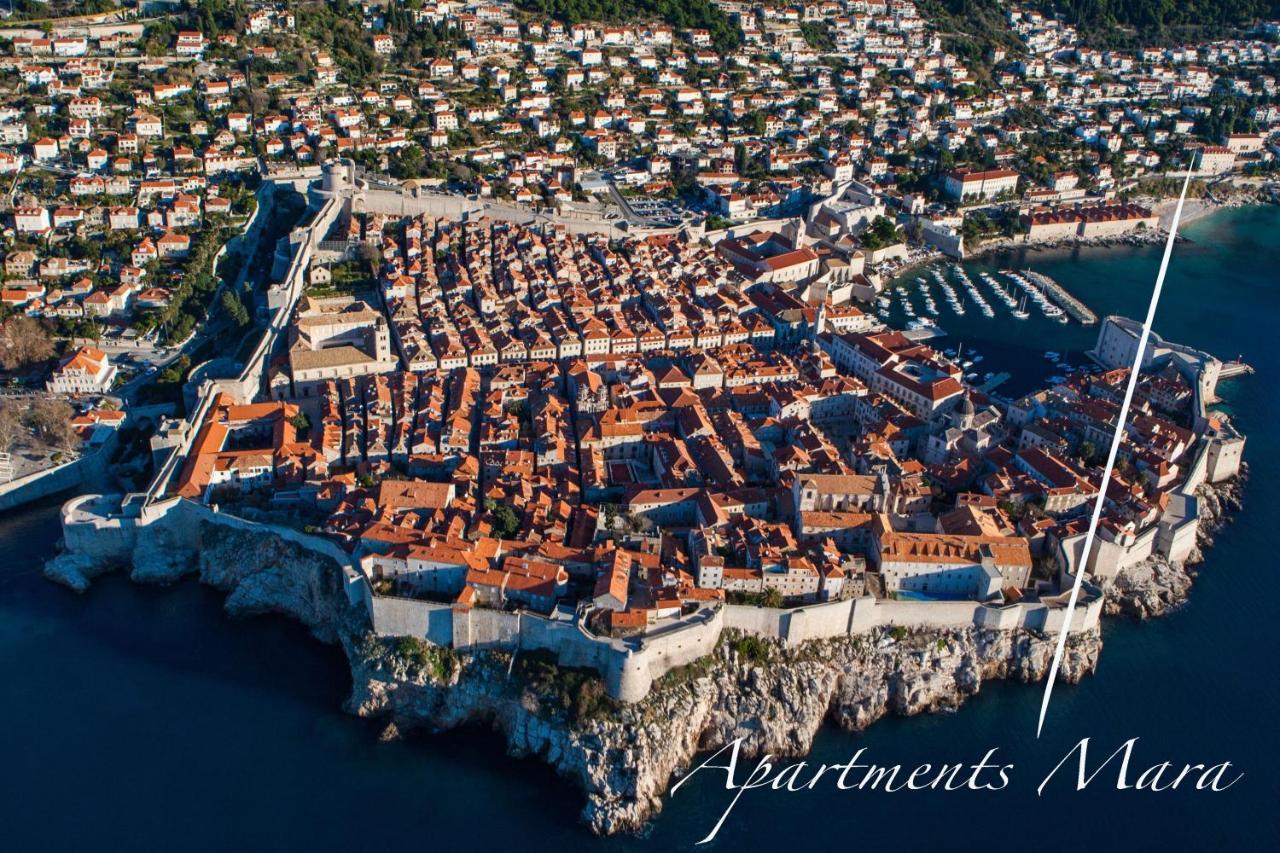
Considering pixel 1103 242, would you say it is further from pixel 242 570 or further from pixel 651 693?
pixel 242 570

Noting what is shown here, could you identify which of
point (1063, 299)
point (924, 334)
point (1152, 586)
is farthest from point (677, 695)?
point (1063, 299)

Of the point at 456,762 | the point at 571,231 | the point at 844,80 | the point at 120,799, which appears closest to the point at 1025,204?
the point at 844,80

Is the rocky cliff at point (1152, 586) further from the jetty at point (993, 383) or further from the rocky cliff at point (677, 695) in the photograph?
the jetty at point (993, 383)

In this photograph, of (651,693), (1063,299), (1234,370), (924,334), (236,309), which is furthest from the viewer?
(1063,299)

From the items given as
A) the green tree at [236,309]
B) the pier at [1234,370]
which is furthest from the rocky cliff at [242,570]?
the pier at [1234,370]

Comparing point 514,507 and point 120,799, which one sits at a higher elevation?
point 514,507

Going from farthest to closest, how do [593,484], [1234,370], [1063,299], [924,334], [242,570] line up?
[1063,299]
[924,334]
[1234,370]
[593,484]
[242,570]

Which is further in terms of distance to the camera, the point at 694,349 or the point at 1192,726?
the point at 694,349

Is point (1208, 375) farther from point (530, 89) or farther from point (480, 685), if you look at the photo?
point (530, 89)
